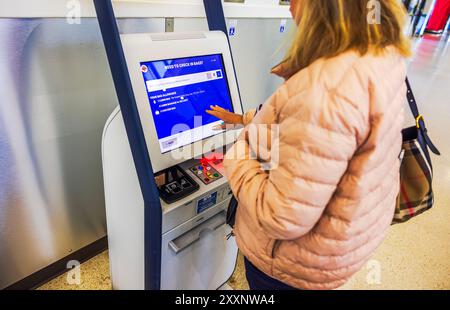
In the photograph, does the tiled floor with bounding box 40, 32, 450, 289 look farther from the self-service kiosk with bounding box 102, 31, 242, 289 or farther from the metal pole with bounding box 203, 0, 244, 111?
the metal pole with bounding box 203, 0, 244, 111

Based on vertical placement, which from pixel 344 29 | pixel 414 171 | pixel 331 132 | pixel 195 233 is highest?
pixel 344 29

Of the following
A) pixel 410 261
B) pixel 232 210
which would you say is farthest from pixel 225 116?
pixel 410 261

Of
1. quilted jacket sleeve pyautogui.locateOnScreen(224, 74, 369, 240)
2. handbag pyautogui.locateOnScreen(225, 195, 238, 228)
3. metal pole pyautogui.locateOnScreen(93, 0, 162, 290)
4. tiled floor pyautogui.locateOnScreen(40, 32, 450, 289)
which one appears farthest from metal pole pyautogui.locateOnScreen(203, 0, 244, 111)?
tiled floor pyautogui.locateOnScreen(40, 32, 450, 289)

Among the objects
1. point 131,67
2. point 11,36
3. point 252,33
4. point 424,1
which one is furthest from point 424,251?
point 424,1

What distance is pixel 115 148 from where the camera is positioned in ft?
3.73

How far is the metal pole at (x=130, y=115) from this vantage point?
0.87 m

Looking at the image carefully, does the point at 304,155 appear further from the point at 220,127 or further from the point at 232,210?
the point at 220,127

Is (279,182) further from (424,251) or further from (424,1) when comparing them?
(424,1)

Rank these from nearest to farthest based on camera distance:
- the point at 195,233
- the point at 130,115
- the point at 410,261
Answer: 1. the point at 130,115
2. the point at 195,233
3. the point at 410,261

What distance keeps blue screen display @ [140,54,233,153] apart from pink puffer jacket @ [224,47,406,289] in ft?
1.07

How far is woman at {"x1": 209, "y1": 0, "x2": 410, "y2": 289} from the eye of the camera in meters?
0.63

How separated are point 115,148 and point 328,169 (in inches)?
31.4

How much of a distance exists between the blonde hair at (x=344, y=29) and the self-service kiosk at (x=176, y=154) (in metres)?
0.52

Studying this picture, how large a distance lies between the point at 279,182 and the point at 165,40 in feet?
2.25
